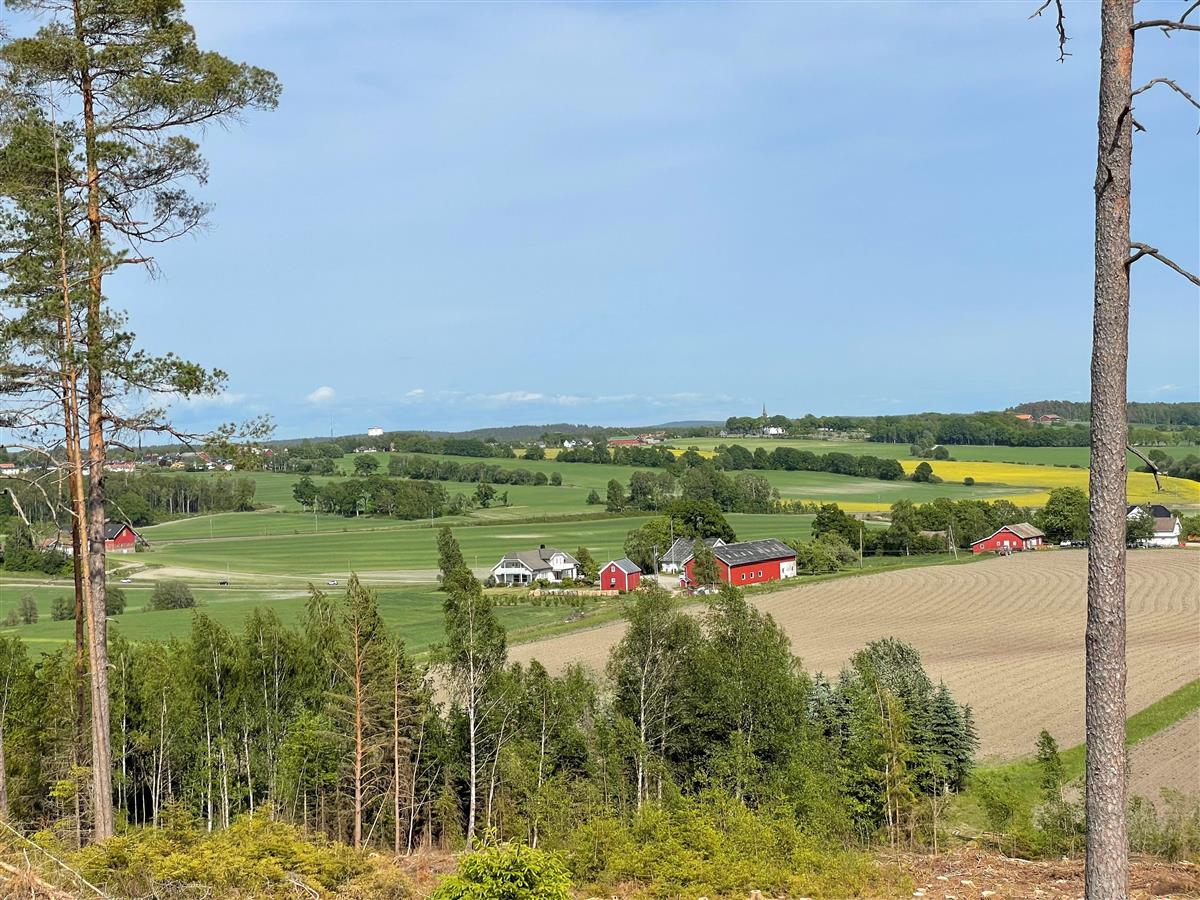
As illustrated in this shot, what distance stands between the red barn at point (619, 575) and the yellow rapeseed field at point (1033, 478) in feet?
161

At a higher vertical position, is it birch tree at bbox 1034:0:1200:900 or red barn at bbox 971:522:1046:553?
birch tree at bbox 1034:0:1200:900

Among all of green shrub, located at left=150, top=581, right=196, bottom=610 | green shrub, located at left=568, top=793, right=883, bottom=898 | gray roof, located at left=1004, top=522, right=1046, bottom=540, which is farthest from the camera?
gray roof, located at left=1004, top=522, right=1046, bottom=540

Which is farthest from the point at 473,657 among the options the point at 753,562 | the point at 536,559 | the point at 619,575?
the point at 536,559

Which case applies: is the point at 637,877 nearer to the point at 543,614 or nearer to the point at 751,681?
the point at 751,681

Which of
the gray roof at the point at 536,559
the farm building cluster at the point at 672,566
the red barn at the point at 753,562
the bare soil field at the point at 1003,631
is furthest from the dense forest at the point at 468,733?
the gray roof at the point at 536,559

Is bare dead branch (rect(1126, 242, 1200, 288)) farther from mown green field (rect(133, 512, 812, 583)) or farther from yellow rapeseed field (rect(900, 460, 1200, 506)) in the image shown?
yellow rapeseed field (rect(900, 460, 1200, 506))

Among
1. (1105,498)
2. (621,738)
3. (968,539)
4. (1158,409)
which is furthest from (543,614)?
(1158,409)

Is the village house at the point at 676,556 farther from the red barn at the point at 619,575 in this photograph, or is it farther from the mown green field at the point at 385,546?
the red barn at the point at 619,575

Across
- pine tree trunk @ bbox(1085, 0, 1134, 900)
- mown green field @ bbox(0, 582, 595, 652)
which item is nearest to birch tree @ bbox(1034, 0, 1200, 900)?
pine tree trunk @ bbox(1085, 0, 1134, 900)

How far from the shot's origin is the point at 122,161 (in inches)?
470

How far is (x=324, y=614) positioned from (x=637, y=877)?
16.1 metres

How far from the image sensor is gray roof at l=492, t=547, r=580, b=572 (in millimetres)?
77312

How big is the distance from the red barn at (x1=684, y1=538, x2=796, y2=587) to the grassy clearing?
1496 inches

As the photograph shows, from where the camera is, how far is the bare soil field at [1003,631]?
3469 centimetres
